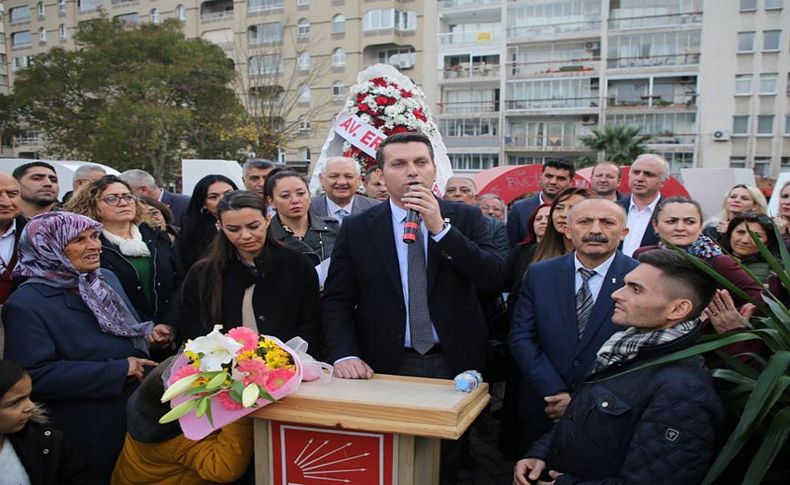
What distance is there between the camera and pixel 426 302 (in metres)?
2.64

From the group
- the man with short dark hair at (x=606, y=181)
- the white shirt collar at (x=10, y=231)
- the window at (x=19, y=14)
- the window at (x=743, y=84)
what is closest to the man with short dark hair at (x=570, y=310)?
the man with short dark hair at (x=606, y=181)

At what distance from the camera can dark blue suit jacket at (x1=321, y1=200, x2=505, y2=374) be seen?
8.66 ft

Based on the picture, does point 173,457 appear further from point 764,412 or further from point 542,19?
point 542,19

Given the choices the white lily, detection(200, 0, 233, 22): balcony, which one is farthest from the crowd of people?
detection(200, 0, 233, 22): balcony

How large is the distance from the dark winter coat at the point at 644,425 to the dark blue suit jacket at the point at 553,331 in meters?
0.54

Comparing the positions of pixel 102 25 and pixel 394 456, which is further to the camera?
pixel 102 25

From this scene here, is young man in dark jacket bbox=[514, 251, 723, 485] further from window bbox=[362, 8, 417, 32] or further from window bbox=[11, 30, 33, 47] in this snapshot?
window bbox=[11, 30, 33, 47]

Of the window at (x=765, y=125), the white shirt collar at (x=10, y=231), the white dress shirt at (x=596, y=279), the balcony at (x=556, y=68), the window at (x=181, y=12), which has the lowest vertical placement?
the white dress shirt at (x=596, y=279)

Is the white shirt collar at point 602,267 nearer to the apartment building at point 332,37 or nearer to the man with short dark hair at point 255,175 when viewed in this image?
the man with short dark hair at point 255,175

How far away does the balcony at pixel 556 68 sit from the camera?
1324 inches

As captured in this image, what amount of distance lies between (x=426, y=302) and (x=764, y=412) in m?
1.42

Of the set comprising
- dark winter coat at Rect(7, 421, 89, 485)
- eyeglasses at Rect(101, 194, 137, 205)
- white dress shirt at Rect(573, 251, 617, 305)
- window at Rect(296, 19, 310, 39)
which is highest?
window at Rect(296, 19, 310, 39)

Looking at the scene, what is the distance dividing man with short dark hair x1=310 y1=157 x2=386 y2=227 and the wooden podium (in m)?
2.37

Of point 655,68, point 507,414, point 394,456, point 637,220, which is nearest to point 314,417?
point 394,456
